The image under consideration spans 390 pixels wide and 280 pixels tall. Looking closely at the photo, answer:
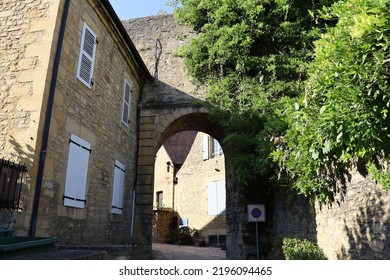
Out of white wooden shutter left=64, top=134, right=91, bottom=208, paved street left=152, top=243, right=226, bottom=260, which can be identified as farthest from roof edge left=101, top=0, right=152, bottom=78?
paved street left=152, top=243, right=226, bottom=260

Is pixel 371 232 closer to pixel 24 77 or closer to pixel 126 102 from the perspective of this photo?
pixel 24 77

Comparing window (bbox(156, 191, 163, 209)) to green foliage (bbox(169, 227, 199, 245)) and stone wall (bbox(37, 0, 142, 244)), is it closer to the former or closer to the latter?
green foliage (bbox(169, 227, 199, 245))

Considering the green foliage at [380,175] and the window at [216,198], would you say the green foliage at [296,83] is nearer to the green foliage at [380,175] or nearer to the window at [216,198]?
the green foliage at [380,175]

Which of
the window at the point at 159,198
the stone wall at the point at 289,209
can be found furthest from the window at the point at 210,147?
the stone wall at the point at 289,209

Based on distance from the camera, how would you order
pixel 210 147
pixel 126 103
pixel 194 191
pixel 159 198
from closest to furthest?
pixel 126 103 < pixel 210 147 < pixel 194 191 < pixel 159 198

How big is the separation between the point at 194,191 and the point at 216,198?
1795 millimetres

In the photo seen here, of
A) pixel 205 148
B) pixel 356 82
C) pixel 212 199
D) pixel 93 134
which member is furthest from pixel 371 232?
pixel 205 148

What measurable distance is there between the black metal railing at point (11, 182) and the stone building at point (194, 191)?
1257 centimetres

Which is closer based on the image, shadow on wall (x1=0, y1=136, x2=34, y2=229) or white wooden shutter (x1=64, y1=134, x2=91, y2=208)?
shadow on wall (x1=0, y1=136, x2=34, y2=229)

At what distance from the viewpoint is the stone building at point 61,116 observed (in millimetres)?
4699

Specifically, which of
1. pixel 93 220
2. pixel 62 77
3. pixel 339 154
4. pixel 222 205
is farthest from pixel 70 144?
pixel 222 205

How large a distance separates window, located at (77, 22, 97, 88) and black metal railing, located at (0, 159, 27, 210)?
84.9 inches

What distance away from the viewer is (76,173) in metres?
5.71

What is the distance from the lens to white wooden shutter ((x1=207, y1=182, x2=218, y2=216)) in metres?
16.7
